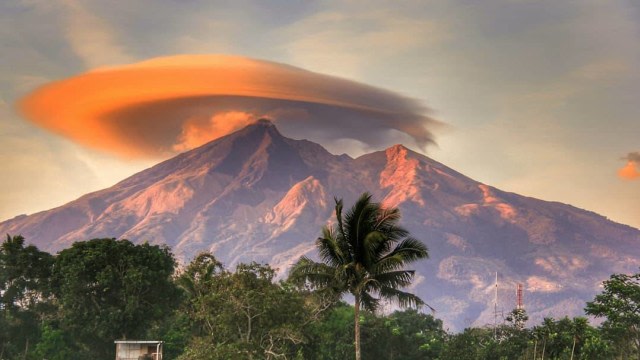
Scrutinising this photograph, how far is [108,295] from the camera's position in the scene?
69062mm

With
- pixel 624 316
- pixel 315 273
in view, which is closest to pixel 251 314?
pixel 315 273

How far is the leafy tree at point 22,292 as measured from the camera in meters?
71.2

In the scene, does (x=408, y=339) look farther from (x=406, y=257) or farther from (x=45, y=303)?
(x=406, y=257)

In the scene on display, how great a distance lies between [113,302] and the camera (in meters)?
69.2

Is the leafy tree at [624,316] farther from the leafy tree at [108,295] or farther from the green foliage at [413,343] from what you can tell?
the leafy tree at [108,295]

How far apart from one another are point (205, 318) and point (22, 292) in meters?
22.4

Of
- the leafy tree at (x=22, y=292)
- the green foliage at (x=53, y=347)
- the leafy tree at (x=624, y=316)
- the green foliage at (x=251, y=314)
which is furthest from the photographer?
the leafy tree at (x=22, y=292)

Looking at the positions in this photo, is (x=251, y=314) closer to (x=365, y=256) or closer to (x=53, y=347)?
(x=365, y=256)

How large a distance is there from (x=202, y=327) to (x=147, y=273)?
22.7 feet

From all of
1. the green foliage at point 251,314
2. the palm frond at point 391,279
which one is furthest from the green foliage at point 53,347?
the palm frond at point 391,279

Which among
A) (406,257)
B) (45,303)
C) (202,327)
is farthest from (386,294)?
(45,303)

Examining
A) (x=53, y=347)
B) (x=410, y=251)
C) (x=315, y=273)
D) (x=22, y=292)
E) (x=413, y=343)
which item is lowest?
(x=53, y=347)

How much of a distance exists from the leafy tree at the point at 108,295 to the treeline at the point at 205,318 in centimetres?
8

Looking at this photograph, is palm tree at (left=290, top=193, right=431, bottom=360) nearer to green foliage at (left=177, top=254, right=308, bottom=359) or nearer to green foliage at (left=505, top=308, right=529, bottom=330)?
green foliage at (left=177, top=254, right=308, bottom=359)
